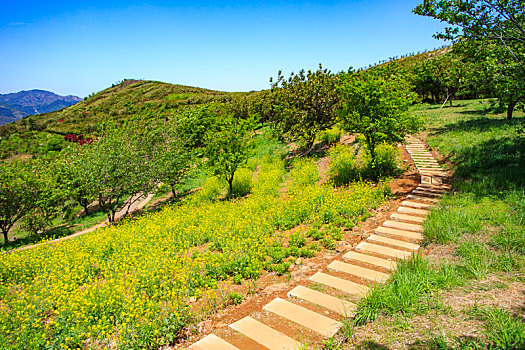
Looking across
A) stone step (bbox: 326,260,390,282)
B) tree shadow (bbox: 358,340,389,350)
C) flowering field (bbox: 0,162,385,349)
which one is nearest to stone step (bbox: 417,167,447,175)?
flowering field (bbox: 0,162,385,349)

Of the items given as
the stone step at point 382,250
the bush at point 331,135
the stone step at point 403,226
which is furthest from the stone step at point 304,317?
the bush at point 331,135

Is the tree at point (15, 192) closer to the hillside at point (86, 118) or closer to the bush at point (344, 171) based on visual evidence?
the bush at point (344, 171)

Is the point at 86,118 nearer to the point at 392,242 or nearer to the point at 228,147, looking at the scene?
the point at 228,147

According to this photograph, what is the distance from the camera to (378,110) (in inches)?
382

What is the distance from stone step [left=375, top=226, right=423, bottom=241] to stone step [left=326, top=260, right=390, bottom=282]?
4.92 ft

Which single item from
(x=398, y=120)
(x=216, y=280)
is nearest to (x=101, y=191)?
(x=216, y=280)

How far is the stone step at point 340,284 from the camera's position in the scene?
164 inches

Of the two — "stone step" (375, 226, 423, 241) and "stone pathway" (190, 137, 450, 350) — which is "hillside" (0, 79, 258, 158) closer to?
"stone step" (375, 226, 423, 241)

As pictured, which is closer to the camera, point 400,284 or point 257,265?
point 400,284

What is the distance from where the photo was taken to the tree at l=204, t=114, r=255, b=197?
12.8 meters

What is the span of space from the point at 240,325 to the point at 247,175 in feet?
Result: 37.1

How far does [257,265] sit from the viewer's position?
5.42 m

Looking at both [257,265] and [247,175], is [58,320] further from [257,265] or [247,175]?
[247,175]

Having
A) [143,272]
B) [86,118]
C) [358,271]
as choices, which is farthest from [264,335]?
[86,118]
